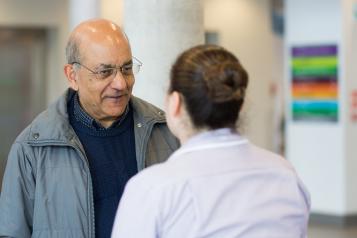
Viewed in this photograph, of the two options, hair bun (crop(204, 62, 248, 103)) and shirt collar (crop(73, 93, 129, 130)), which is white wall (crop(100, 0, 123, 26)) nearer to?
shirt collar (crop(73, 93, 129, 130))

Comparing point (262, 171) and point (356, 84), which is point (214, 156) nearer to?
point (262, 171)

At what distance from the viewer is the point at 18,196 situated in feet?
8.02

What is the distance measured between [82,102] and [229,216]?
904 mm

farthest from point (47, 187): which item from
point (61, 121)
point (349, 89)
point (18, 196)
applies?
point (349, 89)

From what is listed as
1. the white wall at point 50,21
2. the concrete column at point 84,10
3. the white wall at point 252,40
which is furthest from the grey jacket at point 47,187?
the white wall at point 252,40

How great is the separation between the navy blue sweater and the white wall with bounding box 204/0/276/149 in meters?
7.52

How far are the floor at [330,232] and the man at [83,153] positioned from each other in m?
5.49

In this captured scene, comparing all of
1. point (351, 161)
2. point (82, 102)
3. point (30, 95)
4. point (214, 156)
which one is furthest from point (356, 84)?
point (214, 156)

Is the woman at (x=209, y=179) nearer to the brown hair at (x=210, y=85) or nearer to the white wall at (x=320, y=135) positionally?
the brown hair at (x=210, y=85)

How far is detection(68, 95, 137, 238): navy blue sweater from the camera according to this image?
249cm

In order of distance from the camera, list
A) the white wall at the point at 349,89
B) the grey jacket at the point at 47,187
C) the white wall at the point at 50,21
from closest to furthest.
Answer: the grey jacket at the point at 47,187
the white wall at the point at 349,89
the white wall at the point at 50,21

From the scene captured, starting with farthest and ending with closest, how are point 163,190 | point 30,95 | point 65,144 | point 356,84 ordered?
point 30,95, point 356,84, point 65,144, point 163,190

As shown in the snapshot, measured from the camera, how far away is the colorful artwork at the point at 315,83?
8508mm

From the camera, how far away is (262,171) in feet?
6.40
